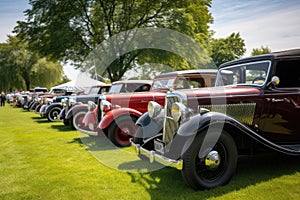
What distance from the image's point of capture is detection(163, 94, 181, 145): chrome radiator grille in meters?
4.00

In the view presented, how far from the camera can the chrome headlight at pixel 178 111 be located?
371 cm

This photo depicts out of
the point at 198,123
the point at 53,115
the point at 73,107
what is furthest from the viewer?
the point at 53,115

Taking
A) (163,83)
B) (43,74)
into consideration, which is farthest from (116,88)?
(43,74)

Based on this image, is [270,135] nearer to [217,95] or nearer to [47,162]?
[217,95]

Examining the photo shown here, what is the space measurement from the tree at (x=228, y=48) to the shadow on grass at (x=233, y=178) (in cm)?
3758

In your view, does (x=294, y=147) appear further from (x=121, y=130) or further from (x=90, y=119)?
(x=90, y=119)

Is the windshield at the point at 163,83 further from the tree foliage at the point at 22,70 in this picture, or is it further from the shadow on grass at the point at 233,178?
the tree foliage at the point at 22,70

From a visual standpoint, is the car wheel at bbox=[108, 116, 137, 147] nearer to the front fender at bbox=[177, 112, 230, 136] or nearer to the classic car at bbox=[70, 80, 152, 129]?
the classic car at bbox=[70, 80, 152, 129]

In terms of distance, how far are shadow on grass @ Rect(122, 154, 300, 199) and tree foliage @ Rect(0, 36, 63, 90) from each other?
124 ft

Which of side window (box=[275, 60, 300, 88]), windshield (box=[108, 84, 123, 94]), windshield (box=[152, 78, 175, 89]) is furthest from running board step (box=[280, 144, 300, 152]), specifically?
windshield (box=[108, 84, 123, 94])

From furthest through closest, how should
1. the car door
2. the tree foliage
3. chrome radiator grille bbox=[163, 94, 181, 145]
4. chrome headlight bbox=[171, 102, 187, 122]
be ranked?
1. the tree foliage
2. the car door
3. chrome radiator grille bbox=[163, 94, 181, 145]
4. chrome headlight bbox=[171, 102, 187, 122]

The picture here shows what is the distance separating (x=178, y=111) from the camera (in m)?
3.72

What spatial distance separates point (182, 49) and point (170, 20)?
2518mm

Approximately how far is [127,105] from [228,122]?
4494 mm
